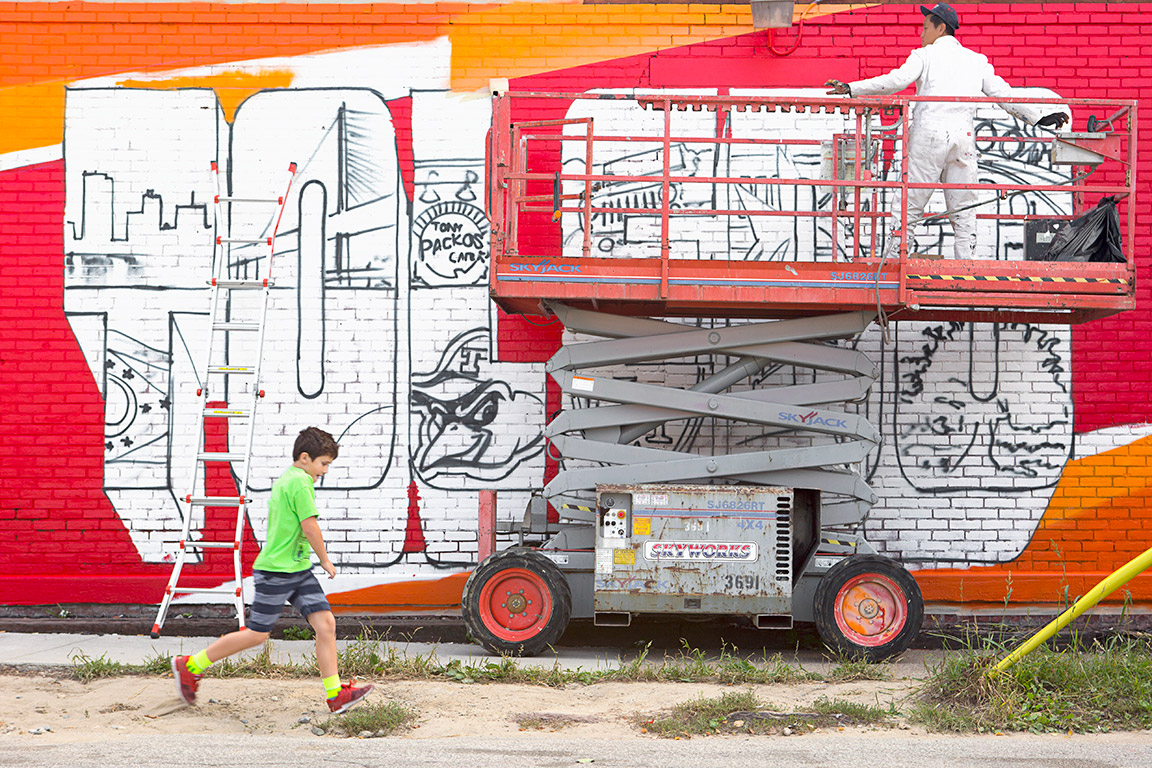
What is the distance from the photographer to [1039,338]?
8.45 meters

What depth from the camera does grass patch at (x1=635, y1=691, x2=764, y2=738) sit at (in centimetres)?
532

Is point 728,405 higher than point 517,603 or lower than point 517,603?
higher

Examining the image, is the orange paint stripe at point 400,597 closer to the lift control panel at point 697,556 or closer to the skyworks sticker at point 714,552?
the lift control panel at point 697,556

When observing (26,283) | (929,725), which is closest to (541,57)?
(26,283)

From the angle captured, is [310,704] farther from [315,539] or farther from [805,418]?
[805,418]

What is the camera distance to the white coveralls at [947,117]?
23.6 feet

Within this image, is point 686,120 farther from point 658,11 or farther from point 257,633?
point 257,633

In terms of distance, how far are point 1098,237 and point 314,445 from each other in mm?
5451

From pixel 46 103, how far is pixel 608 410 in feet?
18.2

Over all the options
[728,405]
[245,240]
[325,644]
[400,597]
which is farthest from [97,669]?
[728,405]

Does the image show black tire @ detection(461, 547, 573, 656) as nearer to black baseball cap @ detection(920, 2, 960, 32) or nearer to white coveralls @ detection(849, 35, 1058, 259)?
white coveralls @ detection(849, 35, 1058, 259)

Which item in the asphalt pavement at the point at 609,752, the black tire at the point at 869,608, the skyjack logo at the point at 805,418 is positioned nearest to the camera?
the asphalt pavement at the point at 609,752

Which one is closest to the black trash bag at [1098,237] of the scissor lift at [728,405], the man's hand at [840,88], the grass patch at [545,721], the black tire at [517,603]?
the scissor lift at [728,405]

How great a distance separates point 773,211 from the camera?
295 inches
